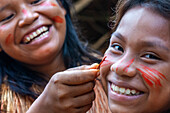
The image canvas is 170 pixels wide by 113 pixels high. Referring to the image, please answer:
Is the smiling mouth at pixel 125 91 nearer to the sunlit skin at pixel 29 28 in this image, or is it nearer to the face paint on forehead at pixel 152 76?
the face paint on forehead at pixel 152 76

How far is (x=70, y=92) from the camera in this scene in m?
1.41

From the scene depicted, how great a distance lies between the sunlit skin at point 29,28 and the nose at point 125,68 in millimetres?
896

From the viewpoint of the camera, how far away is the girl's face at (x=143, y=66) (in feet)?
3.85

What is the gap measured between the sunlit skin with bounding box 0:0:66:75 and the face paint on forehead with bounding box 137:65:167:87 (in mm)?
979

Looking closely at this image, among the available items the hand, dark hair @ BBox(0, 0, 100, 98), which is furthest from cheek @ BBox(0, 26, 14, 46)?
the hand

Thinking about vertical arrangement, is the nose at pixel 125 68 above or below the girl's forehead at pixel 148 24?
below

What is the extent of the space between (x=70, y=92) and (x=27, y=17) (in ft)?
2.60

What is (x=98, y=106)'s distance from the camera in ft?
6.40

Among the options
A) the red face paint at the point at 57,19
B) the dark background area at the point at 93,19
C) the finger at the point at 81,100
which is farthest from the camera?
the dark background area at the point at 93,19

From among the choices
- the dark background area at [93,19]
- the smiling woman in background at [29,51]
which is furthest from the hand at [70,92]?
the dark background area at [93,19]

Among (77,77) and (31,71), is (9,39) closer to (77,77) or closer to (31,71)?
(31,71)

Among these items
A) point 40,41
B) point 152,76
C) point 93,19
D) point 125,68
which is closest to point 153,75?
point 152,76

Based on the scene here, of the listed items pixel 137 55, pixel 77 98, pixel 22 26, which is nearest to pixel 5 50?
pixel 22 26

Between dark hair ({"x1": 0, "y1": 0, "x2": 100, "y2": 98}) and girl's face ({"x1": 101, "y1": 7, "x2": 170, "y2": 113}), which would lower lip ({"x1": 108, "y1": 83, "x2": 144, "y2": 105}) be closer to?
girl's face ({"x1": 101, "y1": 7, "x2": 170, "y2": 113})
